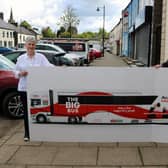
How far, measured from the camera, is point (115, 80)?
5.21 metres

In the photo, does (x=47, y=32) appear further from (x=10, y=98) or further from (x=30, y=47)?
Answer: (x=30, y=47)

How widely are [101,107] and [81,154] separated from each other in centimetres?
84

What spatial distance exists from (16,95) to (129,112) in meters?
3.22

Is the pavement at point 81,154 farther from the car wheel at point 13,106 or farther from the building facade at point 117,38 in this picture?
the building facade at point 117,38

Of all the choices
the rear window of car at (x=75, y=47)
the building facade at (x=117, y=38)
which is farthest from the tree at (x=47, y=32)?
the rear window of car at (x=75, y=47)

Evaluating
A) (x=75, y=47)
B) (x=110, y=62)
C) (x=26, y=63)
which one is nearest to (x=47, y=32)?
(x=110, y=62)

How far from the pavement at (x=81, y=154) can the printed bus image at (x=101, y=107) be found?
1.38ft

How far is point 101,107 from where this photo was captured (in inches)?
208

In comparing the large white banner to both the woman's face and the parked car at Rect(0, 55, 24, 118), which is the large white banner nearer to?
the woman's face

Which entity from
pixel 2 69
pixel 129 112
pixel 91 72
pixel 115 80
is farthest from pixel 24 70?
pixel 2 69

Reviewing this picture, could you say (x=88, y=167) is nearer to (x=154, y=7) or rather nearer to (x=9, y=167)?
(x=9, y=167)

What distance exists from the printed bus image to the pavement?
42 cm

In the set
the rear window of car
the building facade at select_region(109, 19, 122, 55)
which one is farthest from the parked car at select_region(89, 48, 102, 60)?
the building facade at select_region(109, 19, 122, 55)

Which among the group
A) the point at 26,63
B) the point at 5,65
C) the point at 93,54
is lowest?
the point at 93,54
